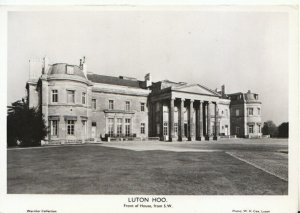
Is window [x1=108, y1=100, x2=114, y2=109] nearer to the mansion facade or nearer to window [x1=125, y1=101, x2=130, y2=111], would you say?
the mansion facade

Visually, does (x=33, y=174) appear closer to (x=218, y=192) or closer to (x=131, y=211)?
(x=131, y=211)

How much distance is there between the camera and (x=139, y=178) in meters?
6.72

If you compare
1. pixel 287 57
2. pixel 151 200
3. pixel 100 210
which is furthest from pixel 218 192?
pixel 287 57

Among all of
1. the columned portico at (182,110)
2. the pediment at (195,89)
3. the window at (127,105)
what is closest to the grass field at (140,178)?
the columned portico at (182,110)

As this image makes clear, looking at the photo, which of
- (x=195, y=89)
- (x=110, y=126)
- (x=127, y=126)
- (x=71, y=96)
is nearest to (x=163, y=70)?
(x=71, y=96)

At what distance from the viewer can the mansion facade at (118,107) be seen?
15867 mm

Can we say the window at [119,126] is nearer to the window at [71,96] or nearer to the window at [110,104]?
the window at [110,104]

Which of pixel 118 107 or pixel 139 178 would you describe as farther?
pixel 118 107

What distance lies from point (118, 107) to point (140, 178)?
48.6ft

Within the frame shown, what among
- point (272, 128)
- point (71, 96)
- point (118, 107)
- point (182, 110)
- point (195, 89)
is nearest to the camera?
point (272, 128)

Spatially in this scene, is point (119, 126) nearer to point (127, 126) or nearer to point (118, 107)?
point (127, 126)

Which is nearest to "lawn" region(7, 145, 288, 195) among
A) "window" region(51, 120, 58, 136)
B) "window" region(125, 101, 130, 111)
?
"window" region(51, 120, 58, 136)

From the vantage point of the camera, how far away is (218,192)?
6449 mm

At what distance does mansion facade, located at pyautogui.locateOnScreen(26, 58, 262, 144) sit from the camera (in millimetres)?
15867
